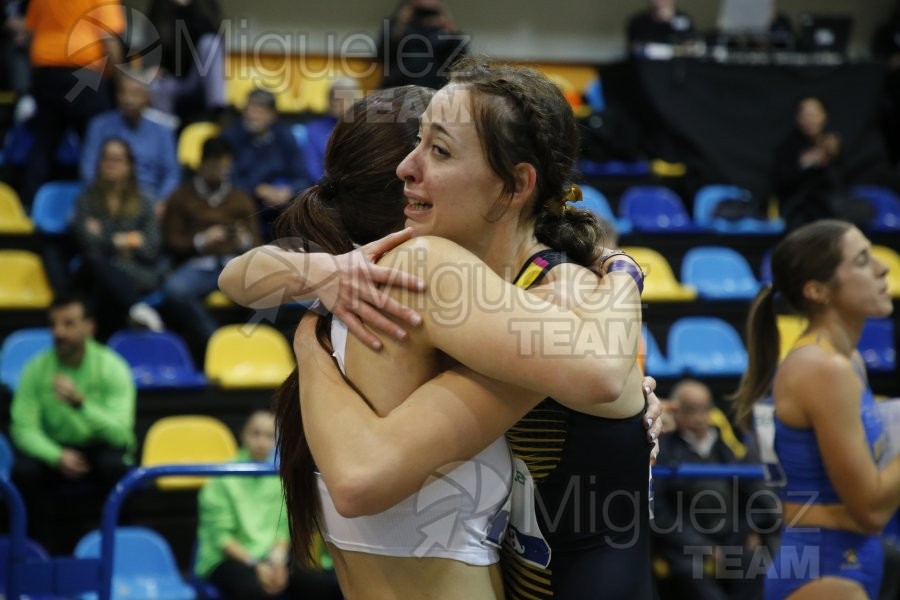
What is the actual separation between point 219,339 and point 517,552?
4.51 meters

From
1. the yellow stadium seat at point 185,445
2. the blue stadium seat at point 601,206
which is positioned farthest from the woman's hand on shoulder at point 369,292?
the blue stadium seat at point 601,206

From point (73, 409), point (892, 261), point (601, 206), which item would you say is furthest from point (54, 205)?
point (892, 261)

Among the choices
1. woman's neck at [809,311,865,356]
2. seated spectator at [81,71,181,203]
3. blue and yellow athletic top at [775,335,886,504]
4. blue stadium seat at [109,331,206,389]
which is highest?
woman's neck at [809,311,865,356]

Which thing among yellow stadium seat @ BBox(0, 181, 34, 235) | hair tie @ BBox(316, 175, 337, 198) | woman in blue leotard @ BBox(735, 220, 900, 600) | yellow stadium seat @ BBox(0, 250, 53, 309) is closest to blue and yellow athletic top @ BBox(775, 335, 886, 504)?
woman in blue leotard @ BBox(735, 220, 900, 600)

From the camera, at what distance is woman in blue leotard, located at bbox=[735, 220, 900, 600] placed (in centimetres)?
305

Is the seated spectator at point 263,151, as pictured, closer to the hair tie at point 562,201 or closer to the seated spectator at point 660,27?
the seated spectator at point 660,27

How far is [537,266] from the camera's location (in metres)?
1.97

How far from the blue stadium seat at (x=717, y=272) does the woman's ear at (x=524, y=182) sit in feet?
20.2

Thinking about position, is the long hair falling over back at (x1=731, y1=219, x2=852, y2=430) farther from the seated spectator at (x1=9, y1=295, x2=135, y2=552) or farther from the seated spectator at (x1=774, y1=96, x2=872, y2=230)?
the seated spectator at (x1=774, y1=96, x2=872, y2=230)

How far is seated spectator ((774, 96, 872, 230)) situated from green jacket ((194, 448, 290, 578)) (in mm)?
5094

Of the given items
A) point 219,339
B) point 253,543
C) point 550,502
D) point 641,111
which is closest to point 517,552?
point 550,502

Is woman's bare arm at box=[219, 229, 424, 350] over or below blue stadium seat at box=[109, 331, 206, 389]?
over

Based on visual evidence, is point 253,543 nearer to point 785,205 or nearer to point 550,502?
point 550,502

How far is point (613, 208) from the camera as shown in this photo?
8.74 metres
